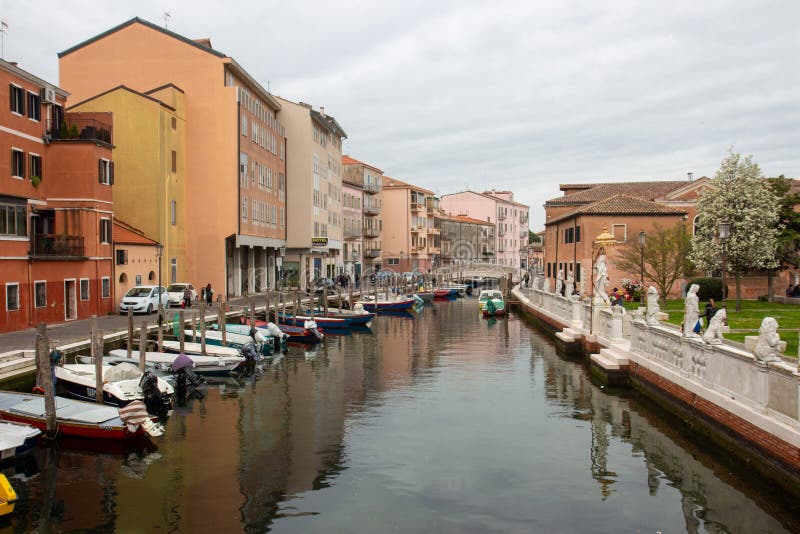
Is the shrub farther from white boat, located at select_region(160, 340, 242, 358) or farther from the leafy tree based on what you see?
white boat, located at select_region(160, 340, 242, 358)

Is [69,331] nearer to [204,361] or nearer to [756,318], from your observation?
[204,361]

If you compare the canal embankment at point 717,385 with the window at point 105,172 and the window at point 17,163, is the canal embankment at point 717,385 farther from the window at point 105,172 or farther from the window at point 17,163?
the window at point 17,163

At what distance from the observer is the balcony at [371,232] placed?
9081 centimetres

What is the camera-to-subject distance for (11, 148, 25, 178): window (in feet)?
98.3

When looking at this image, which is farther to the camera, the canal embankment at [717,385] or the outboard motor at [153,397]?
the outboard motor at [153,397]

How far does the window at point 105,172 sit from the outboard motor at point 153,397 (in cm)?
1746

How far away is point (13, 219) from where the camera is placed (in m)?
29.2

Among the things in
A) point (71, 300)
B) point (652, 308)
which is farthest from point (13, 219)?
point (652, 308)

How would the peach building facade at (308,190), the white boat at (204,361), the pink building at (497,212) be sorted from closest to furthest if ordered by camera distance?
the white boat at (204,361) → the peach building facade at (308,190) → the pink building at (497,212)

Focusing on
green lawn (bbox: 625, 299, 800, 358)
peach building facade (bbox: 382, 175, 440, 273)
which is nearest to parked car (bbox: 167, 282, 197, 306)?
green lawn (bbox: 625, 299, 800, 358)

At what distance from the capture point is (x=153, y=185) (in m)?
42.3

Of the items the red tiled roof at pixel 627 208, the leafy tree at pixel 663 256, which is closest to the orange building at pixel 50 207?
the leafy tree at pixel 663 256

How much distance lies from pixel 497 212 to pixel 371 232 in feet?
156

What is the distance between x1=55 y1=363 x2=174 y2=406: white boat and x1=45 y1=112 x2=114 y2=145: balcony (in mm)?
15284
